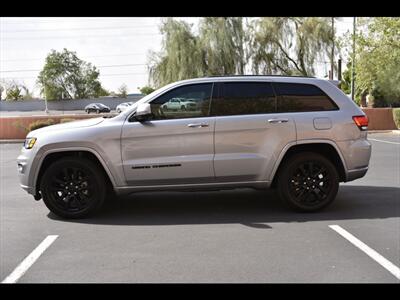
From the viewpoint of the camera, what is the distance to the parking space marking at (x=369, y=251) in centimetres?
377

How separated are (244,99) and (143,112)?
4.49 ft

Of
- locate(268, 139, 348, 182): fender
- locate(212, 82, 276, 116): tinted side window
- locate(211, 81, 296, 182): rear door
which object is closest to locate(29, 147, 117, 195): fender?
locate(211, 81, 296, 182): rear door

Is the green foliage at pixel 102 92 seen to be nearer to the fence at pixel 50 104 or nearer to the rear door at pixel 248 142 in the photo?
the fence at pixel 50 104

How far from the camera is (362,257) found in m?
4.06

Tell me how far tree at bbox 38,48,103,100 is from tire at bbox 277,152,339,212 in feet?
214

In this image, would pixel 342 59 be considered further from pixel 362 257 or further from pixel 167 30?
pixel 362 257

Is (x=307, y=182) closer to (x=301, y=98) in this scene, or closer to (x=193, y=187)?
(x=301, y=98)

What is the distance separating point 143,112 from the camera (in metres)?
5.49

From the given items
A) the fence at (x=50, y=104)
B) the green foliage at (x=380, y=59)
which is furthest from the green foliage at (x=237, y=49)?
the fence at (x=50, y=104)

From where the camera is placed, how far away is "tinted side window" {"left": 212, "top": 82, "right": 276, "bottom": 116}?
5770mm

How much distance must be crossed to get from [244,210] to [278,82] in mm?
1812

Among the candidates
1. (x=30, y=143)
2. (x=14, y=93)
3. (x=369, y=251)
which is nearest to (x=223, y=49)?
(x=30, y=143)
